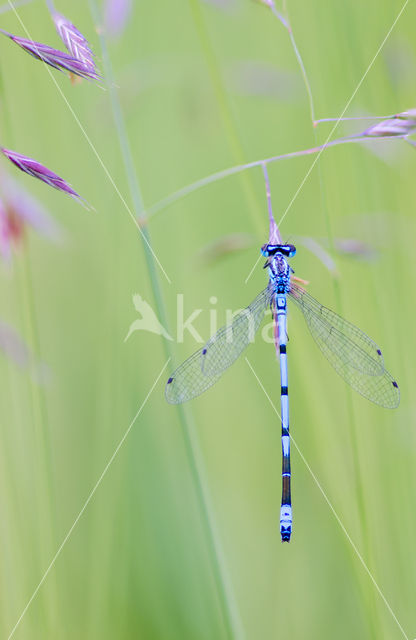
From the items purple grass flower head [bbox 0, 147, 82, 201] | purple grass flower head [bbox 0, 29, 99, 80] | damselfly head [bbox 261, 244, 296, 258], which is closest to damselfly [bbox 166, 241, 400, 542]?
damselfly head [bbox 261, 244, 296, 258]

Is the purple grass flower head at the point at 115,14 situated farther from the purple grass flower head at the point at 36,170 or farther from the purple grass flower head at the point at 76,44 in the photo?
the purple grass flower head at the point at 36,170

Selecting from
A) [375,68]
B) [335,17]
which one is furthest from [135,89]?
[375,68]

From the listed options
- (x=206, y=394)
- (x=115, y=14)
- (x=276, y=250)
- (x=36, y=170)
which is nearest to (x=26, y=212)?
(x=36, y=170)

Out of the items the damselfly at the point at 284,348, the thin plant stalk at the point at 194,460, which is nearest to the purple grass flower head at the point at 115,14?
the thin plant stalk at the point at 194,460

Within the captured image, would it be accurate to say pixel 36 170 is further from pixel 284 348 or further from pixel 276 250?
pixel 284 348

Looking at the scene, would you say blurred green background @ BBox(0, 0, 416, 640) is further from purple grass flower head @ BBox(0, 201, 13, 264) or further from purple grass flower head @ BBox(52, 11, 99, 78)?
purple grass flower head @ BBox(52, 11, 99, 78)

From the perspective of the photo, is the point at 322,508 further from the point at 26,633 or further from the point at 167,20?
the point at 167,20
